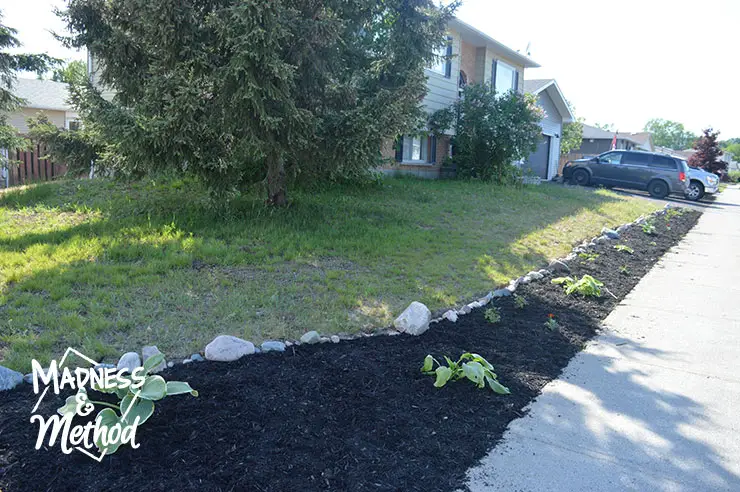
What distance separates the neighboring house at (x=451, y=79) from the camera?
16.5 metres

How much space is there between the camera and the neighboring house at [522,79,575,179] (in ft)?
78.7

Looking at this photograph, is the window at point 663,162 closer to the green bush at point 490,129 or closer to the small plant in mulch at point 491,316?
the green bush at point 490,129

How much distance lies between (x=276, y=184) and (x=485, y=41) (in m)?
12.8

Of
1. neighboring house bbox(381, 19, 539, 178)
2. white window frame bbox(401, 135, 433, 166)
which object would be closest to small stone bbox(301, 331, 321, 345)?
neighboring house bbox(381, 19, 539, 178)

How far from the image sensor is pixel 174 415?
3088mm

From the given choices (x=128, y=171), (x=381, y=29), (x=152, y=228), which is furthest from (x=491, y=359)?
(x=381, y=29)

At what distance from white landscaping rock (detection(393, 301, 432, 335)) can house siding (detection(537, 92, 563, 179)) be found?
21.5m

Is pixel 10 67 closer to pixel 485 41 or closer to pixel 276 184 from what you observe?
pixel 276 184

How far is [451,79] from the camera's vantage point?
17.9 m

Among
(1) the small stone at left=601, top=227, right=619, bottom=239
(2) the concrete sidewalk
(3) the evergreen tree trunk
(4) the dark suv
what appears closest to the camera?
(2) the concrete sidewalk

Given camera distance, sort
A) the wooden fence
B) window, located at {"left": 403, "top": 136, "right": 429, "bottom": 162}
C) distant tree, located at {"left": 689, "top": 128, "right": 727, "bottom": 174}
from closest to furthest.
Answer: the wooden fence
window, located at {"left": 403, "top": 136, "right": 429, "bottom": 162}
distant tree, located at {"left": 689, "top": 128, "right": 727, "bottom": 174}

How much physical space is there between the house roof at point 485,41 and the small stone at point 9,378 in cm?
1443

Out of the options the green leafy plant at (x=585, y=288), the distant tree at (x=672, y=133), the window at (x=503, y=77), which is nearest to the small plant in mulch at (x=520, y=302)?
the green leafy plant at (x=585, y=288)

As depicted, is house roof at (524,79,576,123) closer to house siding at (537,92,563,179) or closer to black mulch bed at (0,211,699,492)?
house siding at (537,92,563,179)
